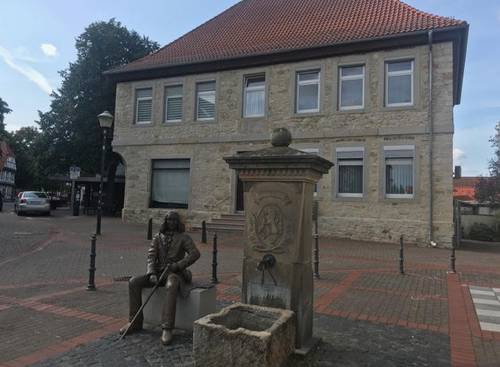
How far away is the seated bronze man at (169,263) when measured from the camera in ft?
16.3

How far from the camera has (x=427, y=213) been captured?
15.8 meters

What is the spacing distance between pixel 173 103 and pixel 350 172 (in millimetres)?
9570

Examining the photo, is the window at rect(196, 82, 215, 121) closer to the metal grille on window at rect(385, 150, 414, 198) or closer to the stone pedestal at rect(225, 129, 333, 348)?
the metal grille on window at rect(385, 150, 414, 198)

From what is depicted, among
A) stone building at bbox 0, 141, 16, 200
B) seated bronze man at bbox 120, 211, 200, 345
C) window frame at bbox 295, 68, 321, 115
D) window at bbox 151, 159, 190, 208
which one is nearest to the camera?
seated bronze man at bbox 120, 211, 200, 345

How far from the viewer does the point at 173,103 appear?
2152 centimetres

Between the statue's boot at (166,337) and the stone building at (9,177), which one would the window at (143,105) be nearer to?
the statue's boot at (166,337)

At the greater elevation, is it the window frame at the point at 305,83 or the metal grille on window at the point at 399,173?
the window frame at the point at 305,83

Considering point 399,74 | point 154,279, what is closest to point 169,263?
point 154,279

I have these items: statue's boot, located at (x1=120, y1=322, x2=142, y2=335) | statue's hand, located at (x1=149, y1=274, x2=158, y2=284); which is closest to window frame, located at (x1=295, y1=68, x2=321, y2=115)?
statue's hand, located at (x1=149, y1=274, x2=158, y2=284)

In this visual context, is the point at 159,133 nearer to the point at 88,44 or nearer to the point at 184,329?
the point at 88,44

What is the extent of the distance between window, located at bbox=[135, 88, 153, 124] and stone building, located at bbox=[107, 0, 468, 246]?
67 mm

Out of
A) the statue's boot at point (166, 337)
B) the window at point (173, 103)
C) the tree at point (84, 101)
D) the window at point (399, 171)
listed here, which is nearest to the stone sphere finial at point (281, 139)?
the statue's boot at point (166, 337)

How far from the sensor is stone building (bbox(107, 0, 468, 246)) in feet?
52.6

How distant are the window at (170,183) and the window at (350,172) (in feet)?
24.2
